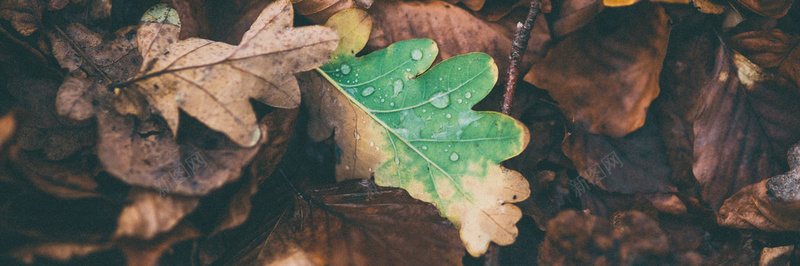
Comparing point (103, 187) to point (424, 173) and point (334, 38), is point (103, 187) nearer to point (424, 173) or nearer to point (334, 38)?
point (334, 38)

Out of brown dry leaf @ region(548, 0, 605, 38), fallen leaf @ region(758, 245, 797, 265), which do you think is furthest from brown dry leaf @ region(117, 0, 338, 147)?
fallen leaf @ region(758, 245, 797, 265)

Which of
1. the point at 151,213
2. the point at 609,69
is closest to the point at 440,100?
the point at 609,69

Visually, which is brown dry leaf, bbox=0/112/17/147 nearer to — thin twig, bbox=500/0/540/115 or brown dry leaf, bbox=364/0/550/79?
brown dry leaf, bbox=364/0/550/79

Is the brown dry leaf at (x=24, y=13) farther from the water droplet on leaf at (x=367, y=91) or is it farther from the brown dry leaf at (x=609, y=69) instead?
the brown dry leaf at (x=609, y=69)

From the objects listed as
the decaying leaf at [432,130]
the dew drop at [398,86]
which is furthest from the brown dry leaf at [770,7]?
the dew drop at [398,86]

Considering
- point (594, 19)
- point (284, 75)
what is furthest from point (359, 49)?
point (594, 19)

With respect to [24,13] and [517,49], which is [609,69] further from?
[24,13]
